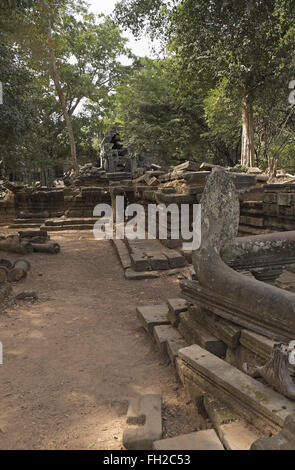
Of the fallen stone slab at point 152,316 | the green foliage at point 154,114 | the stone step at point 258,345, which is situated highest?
the green foliage at point 154,114

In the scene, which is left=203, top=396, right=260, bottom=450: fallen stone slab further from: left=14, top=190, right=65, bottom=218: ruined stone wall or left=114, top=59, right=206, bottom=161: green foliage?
left=114, top=59, right=206, bottom=161: green foliage

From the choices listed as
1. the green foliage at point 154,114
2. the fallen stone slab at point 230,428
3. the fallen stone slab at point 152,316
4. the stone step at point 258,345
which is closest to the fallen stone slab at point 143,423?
the fallen stone slab at point 230,428

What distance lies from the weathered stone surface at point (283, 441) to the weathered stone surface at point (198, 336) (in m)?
1.21

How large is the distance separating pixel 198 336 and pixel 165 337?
1.73 ft

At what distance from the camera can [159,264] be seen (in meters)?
6.68

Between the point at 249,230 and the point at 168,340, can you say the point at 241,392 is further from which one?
the point at 249,230

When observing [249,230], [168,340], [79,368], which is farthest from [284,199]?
[79,368]

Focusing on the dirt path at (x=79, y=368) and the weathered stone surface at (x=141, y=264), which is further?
the weathered stone surface at (x=141, y=264)

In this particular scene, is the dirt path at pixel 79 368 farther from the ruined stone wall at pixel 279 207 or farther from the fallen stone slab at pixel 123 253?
the ruined stone wall at pixel 279 207

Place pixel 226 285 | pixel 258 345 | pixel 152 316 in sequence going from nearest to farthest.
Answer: pixel 258 345, pixel 226 285, pixel 152 316

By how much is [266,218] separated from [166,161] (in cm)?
1945

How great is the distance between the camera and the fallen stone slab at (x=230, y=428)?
188 centimetres

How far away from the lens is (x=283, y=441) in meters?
1.69
